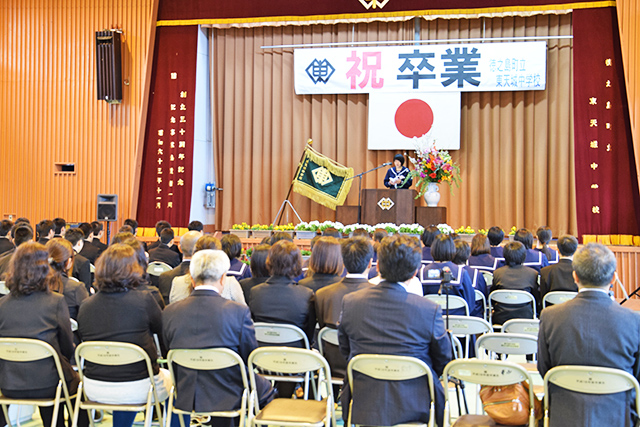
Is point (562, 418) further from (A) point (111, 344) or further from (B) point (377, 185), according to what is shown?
(B) point (377, 185)

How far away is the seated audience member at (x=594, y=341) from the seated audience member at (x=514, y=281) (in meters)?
2.39

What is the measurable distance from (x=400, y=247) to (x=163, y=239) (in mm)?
4040

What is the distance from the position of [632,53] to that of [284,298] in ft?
28.5

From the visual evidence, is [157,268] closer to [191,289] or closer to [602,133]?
[191,289]

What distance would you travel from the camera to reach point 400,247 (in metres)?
2.90

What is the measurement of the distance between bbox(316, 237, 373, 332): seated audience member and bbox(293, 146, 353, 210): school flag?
300 inches

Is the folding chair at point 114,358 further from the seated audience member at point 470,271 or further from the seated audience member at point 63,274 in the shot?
the seated audience member at point 470,271

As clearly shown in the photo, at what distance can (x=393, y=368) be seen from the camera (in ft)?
8.97

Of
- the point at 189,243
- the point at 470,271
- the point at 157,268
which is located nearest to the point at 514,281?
the point at 470,271

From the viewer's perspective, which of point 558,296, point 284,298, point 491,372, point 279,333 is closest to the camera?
point 491,372

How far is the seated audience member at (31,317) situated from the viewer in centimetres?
318

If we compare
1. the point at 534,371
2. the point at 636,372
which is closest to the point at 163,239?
the point at 534,371

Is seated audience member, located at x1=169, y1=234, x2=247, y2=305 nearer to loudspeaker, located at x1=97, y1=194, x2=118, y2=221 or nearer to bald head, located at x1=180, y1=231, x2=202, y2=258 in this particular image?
bald head, located at x1=180, y1=231, x2=202, y2=258

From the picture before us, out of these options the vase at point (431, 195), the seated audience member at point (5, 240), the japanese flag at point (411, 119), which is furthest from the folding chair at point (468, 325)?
the japanese flag at point (411, 119)
